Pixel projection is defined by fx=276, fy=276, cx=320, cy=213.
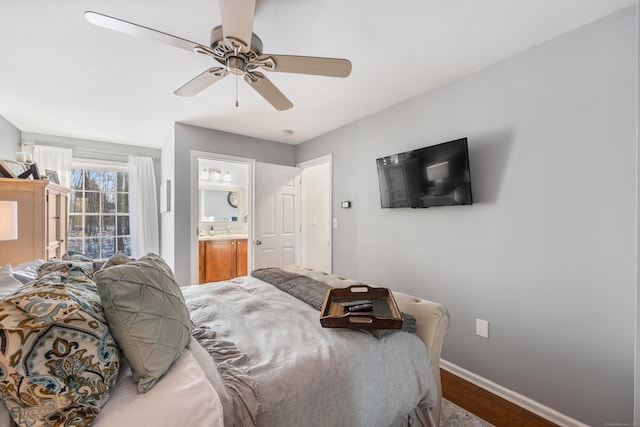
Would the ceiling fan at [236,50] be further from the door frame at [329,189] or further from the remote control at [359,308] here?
the door frame at [329,189]

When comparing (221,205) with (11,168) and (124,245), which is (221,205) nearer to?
(124,245)

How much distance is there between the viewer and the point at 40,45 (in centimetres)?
186

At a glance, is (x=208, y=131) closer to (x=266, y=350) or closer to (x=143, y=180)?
(x=143, y=180)

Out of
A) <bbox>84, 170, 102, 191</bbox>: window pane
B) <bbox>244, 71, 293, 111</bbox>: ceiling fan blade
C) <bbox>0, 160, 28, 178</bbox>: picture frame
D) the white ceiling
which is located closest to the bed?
<bbox>244, 71, 293, 111</bbox>: ceiling fan blade

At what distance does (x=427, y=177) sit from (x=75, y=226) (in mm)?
4867

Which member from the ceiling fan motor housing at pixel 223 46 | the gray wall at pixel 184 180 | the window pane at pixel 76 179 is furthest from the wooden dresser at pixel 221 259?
the ceiling fan motor housing at pixel 223 46

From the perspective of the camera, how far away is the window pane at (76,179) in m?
4.06

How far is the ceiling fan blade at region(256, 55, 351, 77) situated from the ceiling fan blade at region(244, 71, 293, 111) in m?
0.10

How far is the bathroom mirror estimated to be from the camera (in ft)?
16.8

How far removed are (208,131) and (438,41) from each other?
2828mm

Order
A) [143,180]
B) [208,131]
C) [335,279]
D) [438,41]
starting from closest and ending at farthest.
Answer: [438,41] < [335,279] < [208,131] < [143,180]

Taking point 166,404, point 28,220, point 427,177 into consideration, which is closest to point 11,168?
point 28,220

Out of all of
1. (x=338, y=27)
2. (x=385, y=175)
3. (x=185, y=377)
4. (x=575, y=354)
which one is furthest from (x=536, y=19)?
(x=185, y=377)

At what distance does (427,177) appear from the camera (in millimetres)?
2430
